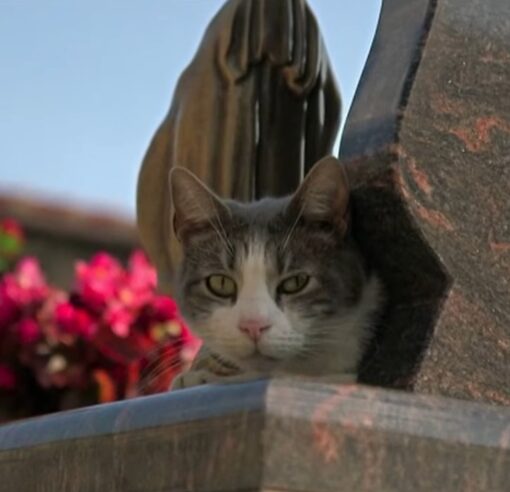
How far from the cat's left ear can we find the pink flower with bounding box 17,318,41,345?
2694 millimetres

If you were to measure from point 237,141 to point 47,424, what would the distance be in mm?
932

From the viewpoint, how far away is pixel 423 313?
6.97 ft

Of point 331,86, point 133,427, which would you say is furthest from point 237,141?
point 133,427

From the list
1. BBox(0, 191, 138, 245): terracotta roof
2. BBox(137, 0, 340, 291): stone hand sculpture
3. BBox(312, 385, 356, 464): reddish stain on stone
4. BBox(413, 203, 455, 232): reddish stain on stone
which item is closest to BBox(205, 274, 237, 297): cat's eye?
BBox(413, 203, 455, 232): reddish stain on stone

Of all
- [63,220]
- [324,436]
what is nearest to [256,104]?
[324,436]

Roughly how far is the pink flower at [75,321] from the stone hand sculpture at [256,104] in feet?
6.17

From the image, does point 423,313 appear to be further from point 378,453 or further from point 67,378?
point 67,378

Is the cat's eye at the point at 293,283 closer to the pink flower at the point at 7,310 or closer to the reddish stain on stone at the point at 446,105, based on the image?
the reddish stain on stone at the point at 446,105

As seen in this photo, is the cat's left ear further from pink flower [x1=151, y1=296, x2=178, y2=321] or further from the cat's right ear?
pink flower [x1=151, y1=296, x2=178, y2=321]

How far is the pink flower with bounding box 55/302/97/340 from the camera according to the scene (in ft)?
15.9

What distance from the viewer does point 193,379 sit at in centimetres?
241

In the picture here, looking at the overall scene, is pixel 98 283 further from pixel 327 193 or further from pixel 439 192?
pixel 439 192

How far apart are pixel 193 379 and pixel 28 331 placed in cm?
258

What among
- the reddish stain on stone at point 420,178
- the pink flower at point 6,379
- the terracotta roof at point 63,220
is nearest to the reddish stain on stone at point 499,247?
the reddish stain on stone at point 420,178
